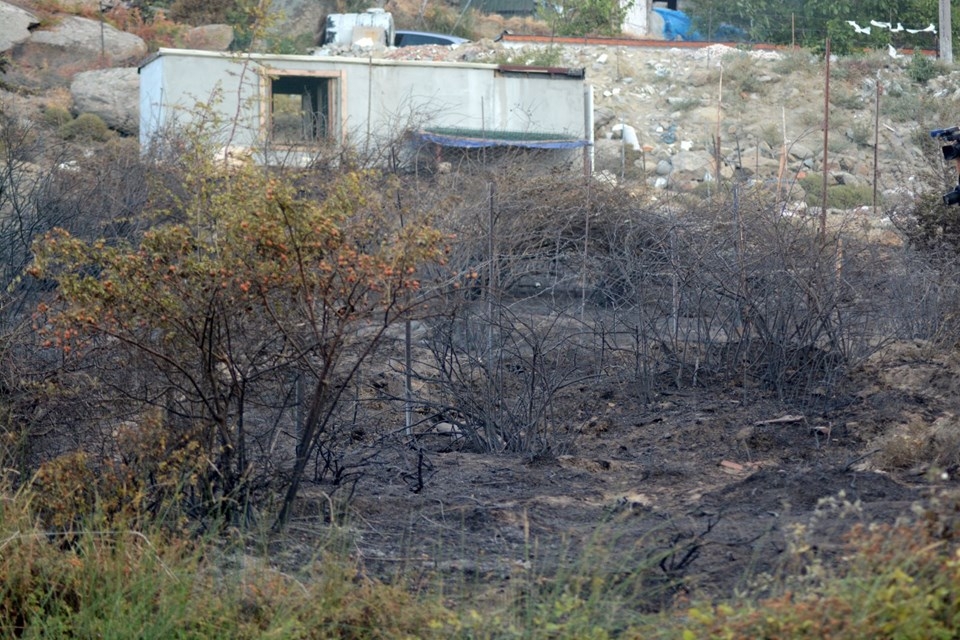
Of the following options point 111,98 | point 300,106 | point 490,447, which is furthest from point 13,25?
point 490,447

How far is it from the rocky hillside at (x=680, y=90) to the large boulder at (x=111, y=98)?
1.2 inches

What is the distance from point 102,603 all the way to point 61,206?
7.24m

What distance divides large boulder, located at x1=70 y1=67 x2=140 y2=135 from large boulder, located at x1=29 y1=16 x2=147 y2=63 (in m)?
4.36

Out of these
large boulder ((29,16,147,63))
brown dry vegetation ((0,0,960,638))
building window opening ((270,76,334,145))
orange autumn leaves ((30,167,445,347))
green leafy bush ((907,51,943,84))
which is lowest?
brown dry vegetation ((0,0,960,638))

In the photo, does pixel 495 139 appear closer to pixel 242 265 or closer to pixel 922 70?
pixel 242 265

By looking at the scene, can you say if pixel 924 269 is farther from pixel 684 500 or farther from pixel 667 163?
pixel 667 163

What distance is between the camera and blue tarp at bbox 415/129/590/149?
60.3 ft

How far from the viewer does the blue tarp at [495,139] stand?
1838 centimetres

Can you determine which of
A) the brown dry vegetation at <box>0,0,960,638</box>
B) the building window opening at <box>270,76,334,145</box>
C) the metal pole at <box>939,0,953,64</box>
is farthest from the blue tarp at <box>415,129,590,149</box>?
the metal pole at <box>939,0,953,64</box>

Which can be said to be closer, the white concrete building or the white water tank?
the white concrete building

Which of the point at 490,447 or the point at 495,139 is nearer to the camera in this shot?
the point at 490,447

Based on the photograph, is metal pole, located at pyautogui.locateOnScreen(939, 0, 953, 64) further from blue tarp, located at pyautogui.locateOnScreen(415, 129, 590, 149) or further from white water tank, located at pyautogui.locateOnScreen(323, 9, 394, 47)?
white water tank, located at pyautogui.locateOnScreen(323, 9, 394, 47)

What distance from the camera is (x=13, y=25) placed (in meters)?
31.0

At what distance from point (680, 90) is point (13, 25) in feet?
58.1
